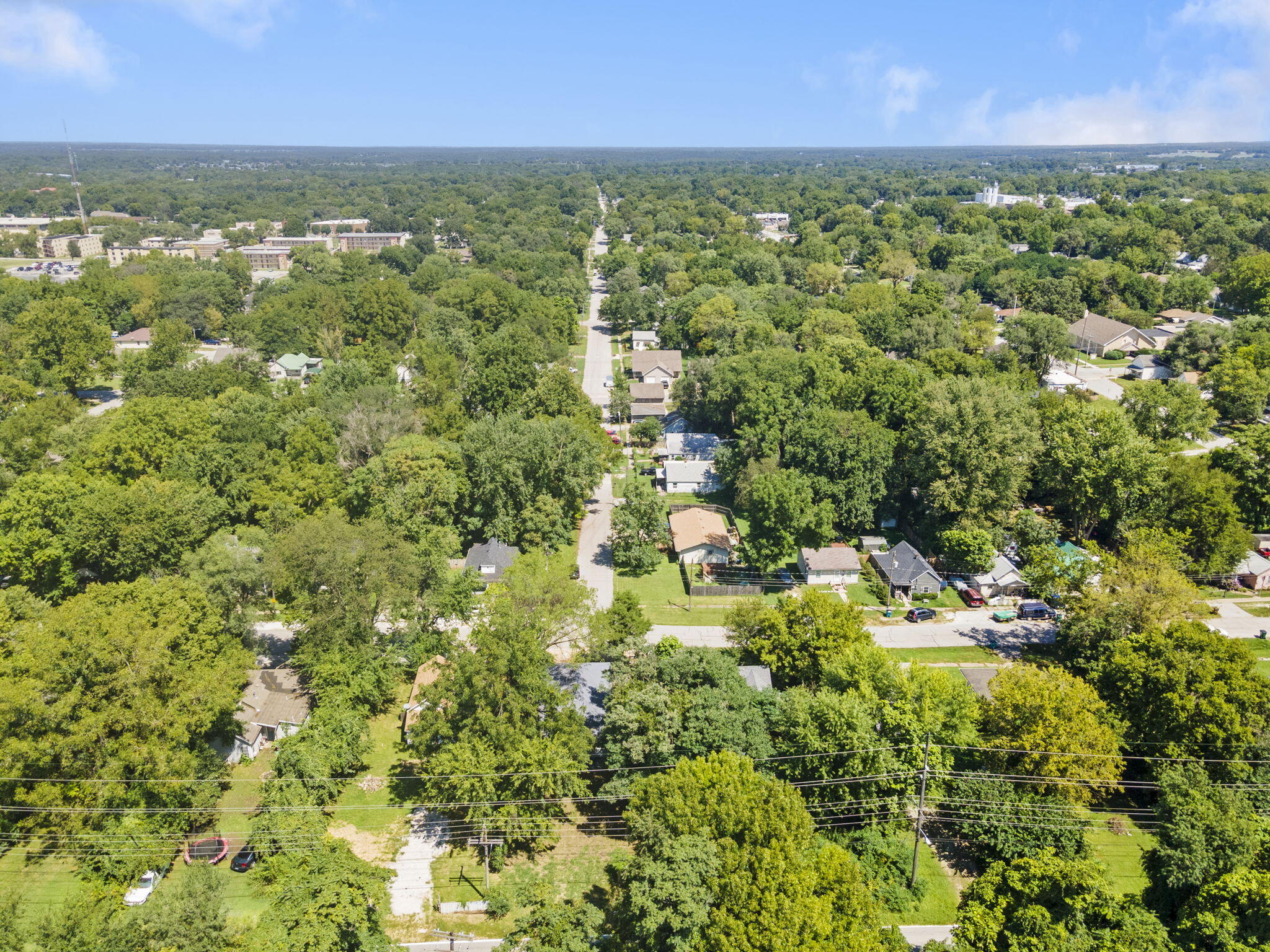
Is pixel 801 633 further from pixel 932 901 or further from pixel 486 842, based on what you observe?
pixel 486 842

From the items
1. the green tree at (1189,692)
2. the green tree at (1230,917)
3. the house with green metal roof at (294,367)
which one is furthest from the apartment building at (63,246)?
the green tree at (1230,917)

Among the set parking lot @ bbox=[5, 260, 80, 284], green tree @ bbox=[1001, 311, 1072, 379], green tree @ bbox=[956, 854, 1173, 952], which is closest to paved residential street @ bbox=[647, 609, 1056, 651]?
green tree @ bbox=[956, 854, 1173, 952]

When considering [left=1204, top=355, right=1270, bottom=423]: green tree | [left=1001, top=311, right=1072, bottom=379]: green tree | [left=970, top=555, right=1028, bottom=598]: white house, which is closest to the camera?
[left=970, top=555, right=1028, bottom=598]: white house

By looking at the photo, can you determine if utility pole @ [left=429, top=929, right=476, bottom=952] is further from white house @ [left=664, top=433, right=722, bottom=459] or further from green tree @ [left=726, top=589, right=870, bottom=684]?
white house @ [left=664, top=433, right=722, bottom=459]

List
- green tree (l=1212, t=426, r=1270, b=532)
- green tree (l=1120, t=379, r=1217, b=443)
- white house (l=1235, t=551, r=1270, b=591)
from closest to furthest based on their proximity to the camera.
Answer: white house (l=1235, t=551, r=1270, b=591), green tree (l=1212, t=426, r=1270, b=532), green tree (l=1120, t=379, r=1217, b=443)

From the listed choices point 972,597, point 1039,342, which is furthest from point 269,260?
point 972,597

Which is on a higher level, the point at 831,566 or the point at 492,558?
the point at 831,566

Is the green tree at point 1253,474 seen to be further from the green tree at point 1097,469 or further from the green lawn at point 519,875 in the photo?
the green lawn at point 519,875
